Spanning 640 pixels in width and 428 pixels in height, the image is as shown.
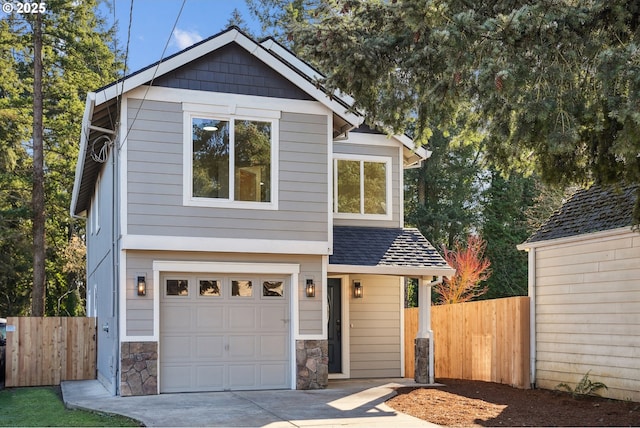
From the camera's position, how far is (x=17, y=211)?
2239 cm

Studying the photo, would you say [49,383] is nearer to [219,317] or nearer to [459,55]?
[219,317]

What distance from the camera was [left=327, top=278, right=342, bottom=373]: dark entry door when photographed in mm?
14836

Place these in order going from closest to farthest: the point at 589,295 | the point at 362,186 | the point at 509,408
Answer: the point at 509,408 < the point at 589,295 < the point at 362,186

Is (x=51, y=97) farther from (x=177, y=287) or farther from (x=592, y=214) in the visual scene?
(x=592, y=214)

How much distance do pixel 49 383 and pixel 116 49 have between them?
17.4 metres

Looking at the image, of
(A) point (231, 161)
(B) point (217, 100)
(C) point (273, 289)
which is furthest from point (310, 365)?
(B) point (217, 100)

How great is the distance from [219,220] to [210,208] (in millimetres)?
245

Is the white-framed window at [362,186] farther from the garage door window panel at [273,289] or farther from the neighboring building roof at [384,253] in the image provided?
the garage door window panel at [273,289]

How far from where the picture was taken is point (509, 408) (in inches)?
414

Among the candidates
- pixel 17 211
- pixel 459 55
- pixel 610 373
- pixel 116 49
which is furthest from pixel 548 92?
pixel 116 49

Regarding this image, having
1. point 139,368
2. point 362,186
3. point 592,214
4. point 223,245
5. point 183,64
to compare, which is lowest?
point 139,368

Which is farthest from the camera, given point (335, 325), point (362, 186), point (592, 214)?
point (362, 186)

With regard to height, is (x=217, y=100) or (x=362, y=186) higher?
(x=217, y=100)

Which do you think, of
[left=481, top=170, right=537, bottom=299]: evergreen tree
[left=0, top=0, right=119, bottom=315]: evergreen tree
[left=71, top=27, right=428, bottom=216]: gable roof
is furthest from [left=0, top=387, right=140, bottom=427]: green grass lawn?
[left=481, top=170, right=537, bottom=299]: evergreen tree
